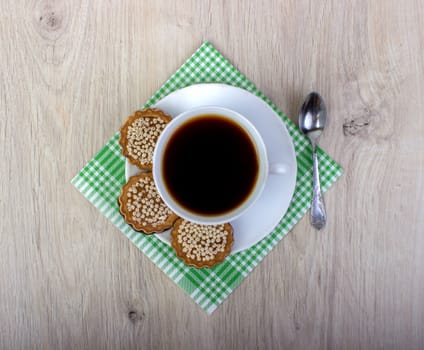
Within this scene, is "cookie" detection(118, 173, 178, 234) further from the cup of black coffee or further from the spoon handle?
the spoon handle

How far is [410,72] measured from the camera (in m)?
0.75

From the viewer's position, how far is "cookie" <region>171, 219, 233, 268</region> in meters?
0.69

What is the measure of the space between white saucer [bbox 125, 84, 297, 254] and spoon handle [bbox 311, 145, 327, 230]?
0.06m

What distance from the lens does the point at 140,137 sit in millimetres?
691


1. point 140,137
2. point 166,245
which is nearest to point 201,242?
point 166,245

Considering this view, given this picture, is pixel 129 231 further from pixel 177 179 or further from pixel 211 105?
pixel 211 105

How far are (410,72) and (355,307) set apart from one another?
18.3 inches

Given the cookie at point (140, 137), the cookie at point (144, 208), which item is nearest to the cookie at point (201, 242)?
the cookie at point (144, 208)

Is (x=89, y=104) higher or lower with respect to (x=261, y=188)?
higher

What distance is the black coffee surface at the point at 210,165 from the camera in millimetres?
658

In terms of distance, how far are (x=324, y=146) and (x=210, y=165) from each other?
228mm

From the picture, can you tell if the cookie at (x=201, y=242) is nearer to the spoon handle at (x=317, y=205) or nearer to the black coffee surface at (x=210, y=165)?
the black coffee surface at (x=210, y=165)

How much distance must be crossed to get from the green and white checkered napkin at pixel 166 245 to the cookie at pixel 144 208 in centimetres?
4

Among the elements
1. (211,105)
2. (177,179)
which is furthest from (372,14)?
(177,179)
